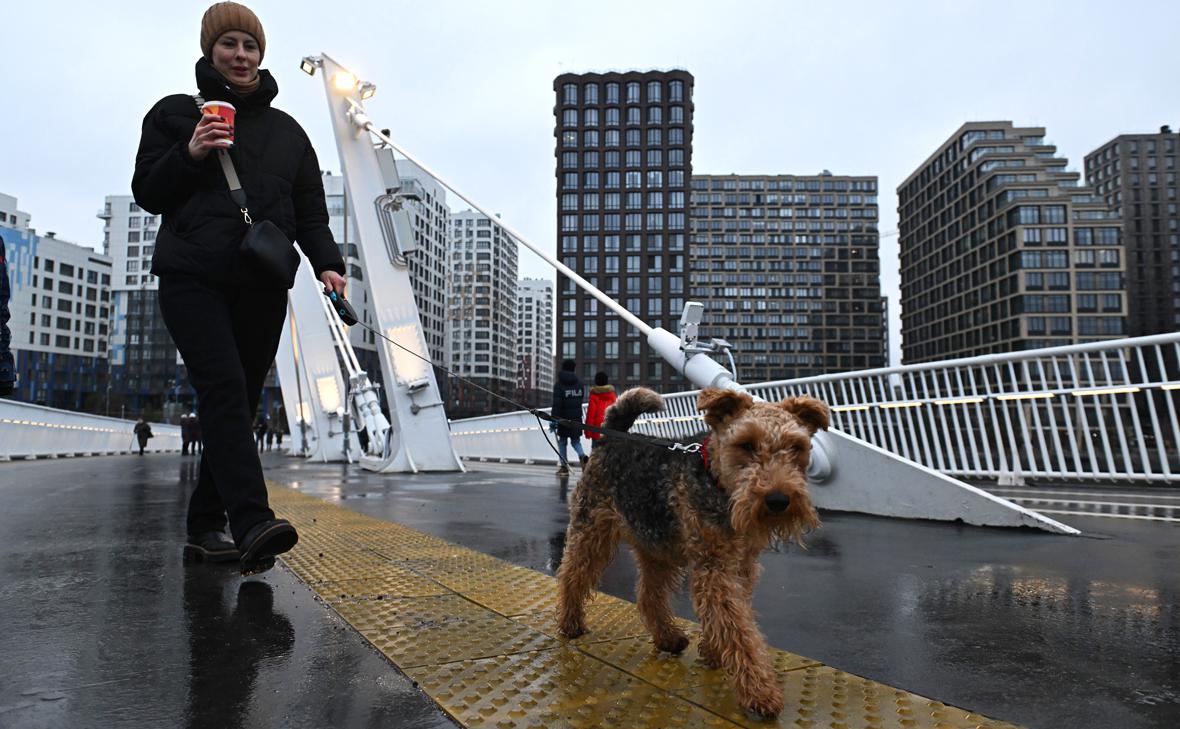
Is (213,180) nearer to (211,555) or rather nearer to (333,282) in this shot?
(333,282)

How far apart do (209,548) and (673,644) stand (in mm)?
2945

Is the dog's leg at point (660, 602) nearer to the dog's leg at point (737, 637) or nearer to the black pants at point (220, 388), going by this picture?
the dog's leg at point (737, 637)

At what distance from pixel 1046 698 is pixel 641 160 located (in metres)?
127

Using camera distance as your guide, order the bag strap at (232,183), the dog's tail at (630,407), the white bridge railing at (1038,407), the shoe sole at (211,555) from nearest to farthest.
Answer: the dog's tail at (630,407) < the bag strap at (232,183) < the shoe sole at (211,555) < the white bridge railing at (1038,407)

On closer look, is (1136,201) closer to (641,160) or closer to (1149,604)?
(641,160)

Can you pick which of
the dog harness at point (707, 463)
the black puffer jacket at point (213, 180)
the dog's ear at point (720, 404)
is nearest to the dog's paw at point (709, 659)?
the dog harness at point (707, 463)

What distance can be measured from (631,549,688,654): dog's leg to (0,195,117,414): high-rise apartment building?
398 ft

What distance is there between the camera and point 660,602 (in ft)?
9.89

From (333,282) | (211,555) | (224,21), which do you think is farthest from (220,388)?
(224,21)

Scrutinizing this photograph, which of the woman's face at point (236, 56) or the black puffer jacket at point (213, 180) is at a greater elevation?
the woman's face at point (236, 56)

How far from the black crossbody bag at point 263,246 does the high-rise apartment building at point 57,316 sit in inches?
4692

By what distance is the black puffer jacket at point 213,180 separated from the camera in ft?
12.5

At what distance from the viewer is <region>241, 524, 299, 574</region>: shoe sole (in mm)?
3566

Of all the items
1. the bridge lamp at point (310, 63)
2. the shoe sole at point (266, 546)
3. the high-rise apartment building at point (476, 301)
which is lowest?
the shoe sole at point (266, 546)
